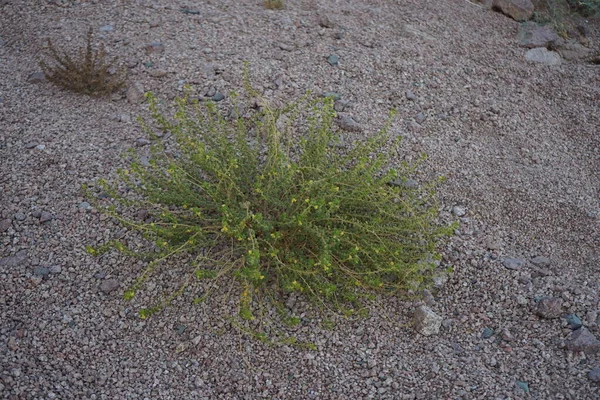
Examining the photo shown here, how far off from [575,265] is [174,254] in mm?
2196

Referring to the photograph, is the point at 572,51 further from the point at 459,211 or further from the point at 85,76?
the point at 85,76

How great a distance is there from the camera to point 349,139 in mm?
3982

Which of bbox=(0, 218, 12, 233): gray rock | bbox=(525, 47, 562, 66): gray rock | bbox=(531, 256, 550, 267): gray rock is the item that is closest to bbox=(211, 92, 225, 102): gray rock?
bbox=(0, 218, 12, 233): gray rock

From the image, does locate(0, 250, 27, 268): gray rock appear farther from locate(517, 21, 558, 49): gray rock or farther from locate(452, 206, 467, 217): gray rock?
locate(517, 21, 558, 49): gray rock

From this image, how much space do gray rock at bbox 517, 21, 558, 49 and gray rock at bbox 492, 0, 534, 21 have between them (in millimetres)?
195

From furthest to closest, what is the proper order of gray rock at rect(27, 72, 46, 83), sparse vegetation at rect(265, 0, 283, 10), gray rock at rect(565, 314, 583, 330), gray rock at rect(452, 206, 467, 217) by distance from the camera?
sparse vegetation at rect(265, 0, 283, 10) < gray rock at rect(27, 72, 46, 83) < gray rock at rect(452, 206, 467, 217) < gray rock at rect(565, 314, 583, 330)

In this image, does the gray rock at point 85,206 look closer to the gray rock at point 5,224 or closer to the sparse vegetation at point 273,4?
the gray rock at point 5,224

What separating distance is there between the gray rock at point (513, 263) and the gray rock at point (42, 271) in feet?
7.90

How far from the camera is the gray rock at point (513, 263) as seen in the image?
3.40m

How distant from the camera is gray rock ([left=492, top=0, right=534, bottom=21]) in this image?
5.80 meters

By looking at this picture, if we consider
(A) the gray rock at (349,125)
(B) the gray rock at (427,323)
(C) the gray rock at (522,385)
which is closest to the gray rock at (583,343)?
(C) the gray rock at (522,385)

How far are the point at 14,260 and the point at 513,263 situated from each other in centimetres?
264

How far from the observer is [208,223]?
3.27 meters

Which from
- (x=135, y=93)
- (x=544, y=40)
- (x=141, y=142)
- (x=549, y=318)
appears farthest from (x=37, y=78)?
(x=544, y=40)
